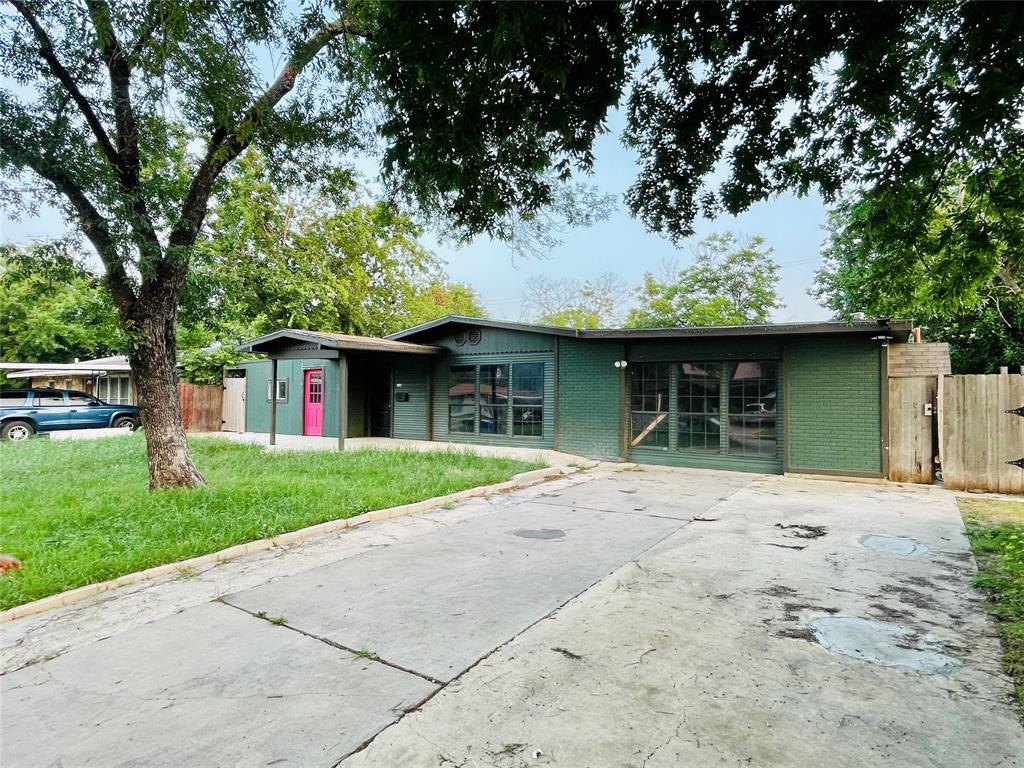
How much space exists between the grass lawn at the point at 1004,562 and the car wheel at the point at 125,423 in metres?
20.8

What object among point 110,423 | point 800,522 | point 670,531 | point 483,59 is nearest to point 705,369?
point 800,522

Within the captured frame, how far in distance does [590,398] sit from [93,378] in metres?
22.6

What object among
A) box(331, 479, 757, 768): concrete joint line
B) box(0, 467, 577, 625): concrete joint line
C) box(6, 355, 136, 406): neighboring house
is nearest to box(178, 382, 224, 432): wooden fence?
box(6, 355, 136, 406): neighboring house

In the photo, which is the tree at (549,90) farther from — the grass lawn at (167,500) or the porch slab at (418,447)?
the porch slab at (418,447)

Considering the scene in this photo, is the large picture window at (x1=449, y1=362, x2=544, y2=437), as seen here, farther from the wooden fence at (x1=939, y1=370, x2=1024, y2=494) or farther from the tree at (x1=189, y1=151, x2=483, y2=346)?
the tree at (x1=189, y1=151, x2=483, y2=346)

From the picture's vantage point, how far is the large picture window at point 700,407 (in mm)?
10492

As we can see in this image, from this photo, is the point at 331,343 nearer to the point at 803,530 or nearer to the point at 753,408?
the point at 753,408

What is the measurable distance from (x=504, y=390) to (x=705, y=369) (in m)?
4.82

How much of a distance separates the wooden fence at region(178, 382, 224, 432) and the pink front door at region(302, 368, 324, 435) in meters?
4.57

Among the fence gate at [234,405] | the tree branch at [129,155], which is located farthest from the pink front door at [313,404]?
the tree branch at [129,155]

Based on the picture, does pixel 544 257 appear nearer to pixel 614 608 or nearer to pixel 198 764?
pixel 614 608

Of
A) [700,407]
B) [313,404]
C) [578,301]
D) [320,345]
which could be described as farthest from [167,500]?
[578,301]

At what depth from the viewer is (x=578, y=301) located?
3341 cm

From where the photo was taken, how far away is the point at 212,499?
20.3 feet
